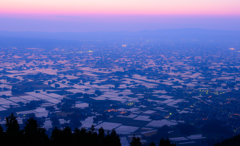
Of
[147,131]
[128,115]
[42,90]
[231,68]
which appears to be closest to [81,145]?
[147,131]

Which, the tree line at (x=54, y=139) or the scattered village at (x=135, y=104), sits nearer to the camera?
the tree line at (x=54, y=139)

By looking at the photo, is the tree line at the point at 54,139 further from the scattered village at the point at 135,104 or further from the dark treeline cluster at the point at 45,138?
the scattered village at the point at 135,104

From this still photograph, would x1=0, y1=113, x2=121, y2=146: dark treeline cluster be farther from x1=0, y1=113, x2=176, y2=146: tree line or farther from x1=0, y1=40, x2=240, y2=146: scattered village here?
x1=0, y1=40, x2=240, y2=146: scattered village

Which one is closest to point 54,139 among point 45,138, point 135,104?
point 45,138

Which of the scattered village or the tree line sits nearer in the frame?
the tree line

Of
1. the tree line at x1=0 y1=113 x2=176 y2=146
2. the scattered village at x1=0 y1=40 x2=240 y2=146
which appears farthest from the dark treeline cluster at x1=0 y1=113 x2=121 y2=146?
the scattered village at x1=0 y1=40 x2=240 y2=146

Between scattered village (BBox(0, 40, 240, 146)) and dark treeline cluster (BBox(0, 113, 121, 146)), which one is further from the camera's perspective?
scattered village (BBox(0, 40, 240, 146))

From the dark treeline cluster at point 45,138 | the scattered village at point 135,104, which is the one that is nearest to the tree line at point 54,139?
the dark treeline cluster at point 45,138

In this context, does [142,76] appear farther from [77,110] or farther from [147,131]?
[147,131]

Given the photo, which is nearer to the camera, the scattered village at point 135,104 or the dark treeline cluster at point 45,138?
the dark treeline cluster at point 45,138

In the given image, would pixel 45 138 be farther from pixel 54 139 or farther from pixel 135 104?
pixel 135 104

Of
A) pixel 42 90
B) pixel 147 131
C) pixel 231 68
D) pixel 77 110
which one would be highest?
pixel 231 68
